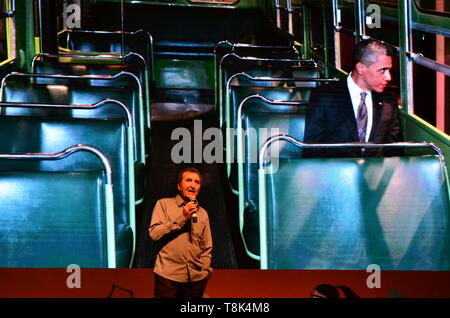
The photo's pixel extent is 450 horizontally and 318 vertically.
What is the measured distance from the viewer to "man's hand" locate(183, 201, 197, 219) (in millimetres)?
2475

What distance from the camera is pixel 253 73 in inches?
202

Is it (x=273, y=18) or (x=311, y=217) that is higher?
(x=273, y=18)

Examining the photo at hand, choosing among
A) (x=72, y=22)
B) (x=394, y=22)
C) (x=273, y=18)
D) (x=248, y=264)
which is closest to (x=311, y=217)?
(x=248, y=264)

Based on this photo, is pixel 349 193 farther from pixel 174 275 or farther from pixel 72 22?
pixel 72 22

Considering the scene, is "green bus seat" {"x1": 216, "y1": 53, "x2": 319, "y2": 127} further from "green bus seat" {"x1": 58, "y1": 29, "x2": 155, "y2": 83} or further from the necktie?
the necktie

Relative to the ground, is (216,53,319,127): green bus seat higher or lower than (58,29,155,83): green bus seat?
lower

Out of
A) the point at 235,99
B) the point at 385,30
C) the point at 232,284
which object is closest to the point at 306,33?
the point at 385,30

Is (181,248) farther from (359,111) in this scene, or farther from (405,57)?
(405,57)

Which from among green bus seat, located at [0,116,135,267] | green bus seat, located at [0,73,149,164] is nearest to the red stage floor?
green bus seat, located at [0,116,135,267]

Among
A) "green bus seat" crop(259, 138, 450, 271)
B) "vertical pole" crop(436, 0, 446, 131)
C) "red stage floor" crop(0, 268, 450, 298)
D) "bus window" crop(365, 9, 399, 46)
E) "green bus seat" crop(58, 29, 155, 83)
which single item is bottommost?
"red stage floor" crop(0, 268, 450, 298)

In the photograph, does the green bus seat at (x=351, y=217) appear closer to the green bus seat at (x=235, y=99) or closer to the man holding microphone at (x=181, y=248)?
the man holding microphone at (x=181, y=248)

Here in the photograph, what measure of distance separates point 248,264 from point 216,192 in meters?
0.73

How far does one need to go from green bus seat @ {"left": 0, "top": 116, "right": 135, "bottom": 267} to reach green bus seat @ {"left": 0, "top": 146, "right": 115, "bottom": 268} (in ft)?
1.72

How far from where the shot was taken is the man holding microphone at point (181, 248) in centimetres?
243
